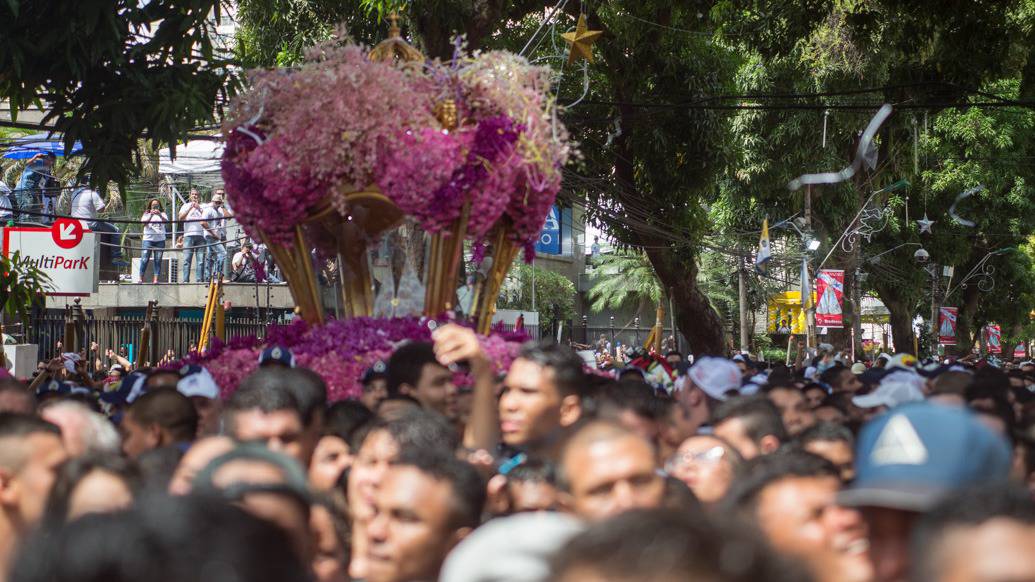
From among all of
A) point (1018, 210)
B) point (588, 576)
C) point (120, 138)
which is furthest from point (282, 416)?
point (1018, 210)

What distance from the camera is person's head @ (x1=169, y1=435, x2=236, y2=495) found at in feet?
13.5

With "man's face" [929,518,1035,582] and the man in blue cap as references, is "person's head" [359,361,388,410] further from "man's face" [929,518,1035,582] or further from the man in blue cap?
"man's face" [929,518,1035,582]

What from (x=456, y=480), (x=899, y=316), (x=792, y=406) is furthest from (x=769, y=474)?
(x=899, y=316)

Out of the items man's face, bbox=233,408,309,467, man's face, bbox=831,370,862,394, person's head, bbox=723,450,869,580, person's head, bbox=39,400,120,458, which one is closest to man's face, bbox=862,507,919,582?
person's head, bbox=723,450,869,580

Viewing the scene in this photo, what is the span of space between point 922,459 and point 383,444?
1937 millimetres

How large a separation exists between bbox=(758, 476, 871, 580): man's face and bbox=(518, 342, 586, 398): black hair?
208 centimetres

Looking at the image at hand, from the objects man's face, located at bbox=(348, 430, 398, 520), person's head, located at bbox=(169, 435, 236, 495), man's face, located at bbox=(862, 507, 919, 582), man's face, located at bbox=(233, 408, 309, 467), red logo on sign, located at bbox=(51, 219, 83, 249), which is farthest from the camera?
red logo on sign, located at bbox=(51, 219, 83, 249)

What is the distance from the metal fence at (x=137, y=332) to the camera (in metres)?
19.5

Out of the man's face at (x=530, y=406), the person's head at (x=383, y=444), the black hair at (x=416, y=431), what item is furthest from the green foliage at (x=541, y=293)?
the person's head at (x=383, y=444)

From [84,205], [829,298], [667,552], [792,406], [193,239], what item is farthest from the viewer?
[829,298]

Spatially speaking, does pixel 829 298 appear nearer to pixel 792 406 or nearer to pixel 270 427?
pixel 792 406

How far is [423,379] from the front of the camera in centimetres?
726

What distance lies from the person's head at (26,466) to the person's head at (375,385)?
101 inches

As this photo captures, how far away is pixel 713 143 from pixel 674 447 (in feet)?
47.3
